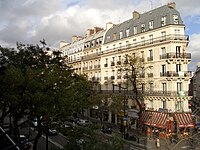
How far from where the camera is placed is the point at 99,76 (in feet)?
175

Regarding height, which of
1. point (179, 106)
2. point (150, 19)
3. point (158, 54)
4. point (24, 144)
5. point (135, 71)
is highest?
point (150, 19)

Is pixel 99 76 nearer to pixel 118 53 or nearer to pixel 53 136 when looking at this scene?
pixel 118 53

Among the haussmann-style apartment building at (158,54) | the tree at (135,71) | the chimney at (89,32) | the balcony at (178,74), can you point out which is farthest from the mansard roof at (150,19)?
the chimney at (89,32)

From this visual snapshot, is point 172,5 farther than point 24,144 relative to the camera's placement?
Yes

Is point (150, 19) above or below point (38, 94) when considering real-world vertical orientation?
above

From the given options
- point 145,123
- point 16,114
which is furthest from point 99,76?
point 16,114

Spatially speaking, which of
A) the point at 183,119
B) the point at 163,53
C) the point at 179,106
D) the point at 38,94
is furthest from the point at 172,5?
the point at 38,94

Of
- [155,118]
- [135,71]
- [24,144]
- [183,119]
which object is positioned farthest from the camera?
[155,118]

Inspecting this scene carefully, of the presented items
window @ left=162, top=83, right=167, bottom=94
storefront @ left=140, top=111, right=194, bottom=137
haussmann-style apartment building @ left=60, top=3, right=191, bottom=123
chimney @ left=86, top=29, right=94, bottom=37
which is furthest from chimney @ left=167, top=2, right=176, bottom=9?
chimney @ left=86, top=29, right=94, bottom=37

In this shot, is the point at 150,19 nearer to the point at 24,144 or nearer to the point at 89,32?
the point at 89,32

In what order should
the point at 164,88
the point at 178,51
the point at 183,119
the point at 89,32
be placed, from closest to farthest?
the point at 183,119 < the point at 178,51 < the point at 164,88 < the point at 89,32

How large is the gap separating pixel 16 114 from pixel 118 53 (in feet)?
96.4

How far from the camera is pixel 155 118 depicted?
1518 inches

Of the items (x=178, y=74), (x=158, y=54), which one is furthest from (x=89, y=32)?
(x=178, y=74)
